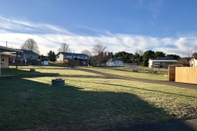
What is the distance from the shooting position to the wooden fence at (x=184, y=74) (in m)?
17.0

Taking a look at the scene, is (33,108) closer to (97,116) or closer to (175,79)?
(97,116)

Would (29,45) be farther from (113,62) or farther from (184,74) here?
→ (184,74)

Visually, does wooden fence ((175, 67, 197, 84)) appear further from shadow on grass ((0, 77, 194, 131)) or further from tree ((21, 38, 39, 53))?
tree ((21, 38, 39, 53))

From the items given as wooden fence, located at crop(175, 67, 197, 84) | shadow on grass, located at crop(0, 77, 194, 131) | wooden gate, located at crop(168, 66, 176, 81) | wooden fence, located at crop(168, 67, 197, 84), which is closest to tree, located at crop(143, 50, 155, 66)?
wooden gate, located at crop(168, 66, 176, 81)

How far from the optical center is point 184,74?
18.1m

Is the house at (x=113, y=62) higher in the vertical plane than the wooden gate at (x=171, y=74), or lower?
higher

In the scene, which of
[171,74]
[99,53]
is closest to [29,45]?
[99,53]

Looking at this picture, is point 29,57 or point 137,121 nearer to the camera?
point 137,121

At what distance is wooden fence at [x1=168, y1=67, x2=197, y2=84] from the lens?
55.6ft

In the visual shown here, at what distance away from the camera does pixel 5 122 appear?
425 cm

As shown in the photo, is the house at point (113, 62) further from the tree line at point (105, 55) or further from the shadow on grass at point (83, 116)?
the shadow on grass at point (83, 116)

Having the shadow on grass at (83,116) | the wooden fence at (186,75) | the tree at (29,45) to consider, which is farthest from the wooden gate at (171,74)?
the tree at (29,45)

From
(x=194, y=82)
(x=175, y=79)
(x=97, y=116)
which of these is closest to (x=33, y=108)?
(x=97, y=116)

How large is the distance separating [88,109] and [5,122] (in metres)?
2.40
